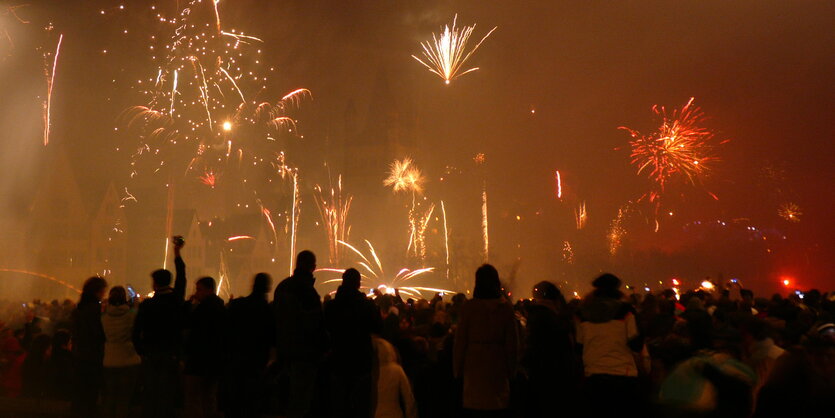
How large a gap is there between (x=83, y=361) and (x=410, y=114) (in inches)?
4206

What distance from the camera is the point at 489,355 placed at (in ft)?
22.9

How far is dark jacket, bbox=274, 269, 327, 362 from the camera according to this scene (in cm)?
805

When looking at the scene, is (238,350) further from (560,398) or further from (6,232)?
(6,232)

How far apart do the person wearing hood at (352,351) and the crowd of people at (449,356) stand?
1 centimetres

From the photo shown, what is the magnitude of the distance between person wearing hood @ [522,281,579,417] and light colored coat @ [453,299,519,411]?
2.63 ft

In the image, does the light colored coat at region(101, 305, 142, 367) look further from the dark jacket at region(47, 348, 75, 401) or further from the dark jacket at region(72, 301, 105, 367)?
the dark jacket at region(47, 348, 75, 401)

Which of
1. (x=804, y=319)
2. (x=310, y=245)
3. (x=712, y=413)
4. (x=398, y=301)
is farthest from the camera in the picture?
(x=310, y=245)

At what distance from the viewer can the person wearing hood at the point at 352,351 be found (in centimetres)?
794

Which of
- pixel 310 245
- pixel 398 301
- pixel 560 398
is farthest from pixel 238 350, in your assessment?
pixel 310 245

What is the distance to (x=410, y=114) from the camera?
115 meters

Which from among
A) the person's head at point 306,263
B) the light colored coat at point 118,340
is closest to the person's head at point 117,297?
the light colored coat at point 118,340

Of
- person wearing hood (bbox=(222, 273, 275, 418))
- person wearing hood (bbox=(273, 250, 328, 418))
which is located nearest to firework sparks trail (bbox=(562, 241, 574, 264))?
person wearing hood (bbox=(222, 273, 275, 418))

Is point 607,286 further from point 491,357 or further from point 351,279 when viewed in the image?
point 351,279

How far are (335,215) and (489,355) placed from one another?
6852 cm
